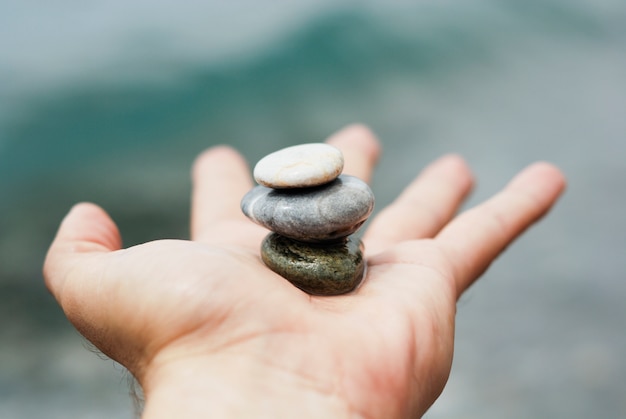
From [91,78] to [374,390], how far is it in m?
3.89

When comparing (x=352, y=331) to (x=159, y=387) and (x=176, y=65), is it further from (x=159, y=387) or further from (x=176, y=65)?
(x=176, y=65)

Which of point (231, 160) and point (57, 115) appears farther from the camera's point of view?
point (57, 115)

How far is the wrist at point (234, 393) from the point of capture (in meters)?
1.40

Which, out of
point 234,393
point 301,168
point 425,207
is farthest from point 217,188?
point 234,393

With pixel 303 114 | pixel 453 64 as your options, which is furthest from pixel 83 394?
pixel 453 64

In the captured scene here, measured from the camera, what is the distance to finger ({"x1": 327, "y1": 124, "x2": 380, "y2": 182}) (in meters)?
Answer: 3.48

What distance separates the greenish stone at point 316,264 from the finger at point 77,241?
0.63 m

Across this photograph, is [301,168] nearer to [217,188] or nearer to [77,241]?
[77,241]

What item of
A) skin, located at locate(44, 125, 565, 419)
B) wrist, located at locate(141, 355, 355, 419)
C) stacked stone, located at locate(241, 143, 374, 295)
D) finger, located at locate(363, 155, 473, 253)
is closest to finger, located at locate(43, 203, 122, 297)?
skin, located at locate(44, 125, 565, 419)

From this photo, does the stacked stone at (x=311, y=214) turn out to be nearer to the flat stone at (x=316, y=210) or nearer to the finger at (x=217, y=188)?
the flat stone at (x=316, y=210)

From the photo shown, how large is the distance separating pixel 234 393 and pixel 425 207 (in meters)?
1.87

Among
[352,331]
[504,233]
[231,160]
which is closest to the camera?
[352,331]

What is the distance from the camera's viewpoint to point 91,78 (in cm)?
457

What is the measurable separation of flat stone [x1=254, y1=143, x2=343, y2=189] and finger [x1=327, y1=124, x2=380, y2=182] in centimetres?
140
